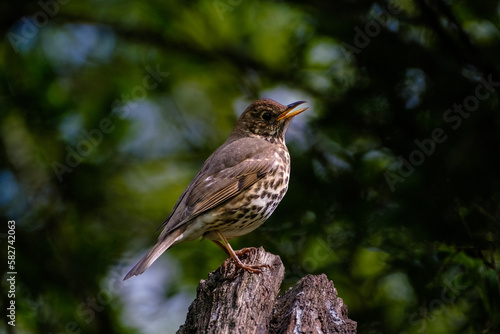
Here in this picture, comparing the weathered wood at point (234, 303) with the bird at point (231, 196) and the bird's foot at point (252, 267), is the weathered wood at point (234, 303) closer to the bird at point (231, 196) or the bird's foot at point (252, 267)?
the bird's foot at point (252, 267)

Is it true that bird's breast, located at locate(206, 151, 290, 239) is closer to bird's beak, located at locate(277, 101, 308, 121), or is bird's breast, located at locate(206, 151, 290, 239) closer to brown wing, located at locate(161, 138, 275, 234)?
brown wing, located at locate(161, 138, 275, 234)

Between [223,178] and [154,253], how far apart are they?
0.99 meters

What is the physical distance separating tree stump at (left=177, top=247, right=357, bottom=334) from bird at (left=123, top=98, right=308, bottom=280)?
0.49m

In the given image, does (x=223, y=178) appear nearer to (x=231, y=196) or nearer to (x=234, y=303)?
(x=231, y=196)

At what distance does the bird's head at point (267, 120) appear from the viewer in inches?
248

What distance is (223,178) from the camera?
5.46 metres

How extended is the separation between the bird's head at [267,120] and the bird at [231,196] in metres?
0.22

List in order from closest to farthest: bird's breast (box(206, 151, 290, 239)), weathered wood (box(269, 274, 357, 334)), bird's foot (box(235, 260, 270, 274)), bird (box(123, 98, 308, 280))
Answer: weathered wood (box(269, 274, 357, 334)), bird's foot (box(235, 260, 270, 274)), bird (box(123, 98, 308, 280)), bird's breast (box(206, 151, 290, 239))

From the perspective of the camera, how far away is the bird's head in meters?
6.30

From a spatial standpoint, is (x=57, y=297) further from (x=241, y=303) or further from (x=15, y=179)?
(x=241, y=303)

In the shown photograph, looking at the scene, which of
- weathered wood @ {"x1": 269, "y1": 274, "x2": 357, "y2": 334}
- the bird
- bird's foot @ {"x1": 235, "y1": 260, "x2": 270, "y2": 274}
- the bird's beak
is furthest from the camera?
the bird's beak

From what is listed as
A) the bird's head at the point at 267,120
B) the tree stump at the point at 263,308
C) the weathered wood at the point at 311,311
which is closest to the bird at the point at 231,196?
the bird's head at the point at 267,120

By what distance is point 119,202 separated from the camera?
23.5 ft

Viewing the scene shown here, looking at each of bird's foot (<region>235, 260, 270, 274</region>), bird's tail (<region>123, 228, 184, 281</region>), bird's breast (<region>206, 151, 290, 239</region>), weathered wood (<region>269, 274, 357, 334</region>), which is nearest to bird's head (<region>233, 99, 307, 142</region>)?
bird's breast (<region>206, 151, 290, 239</region>)
